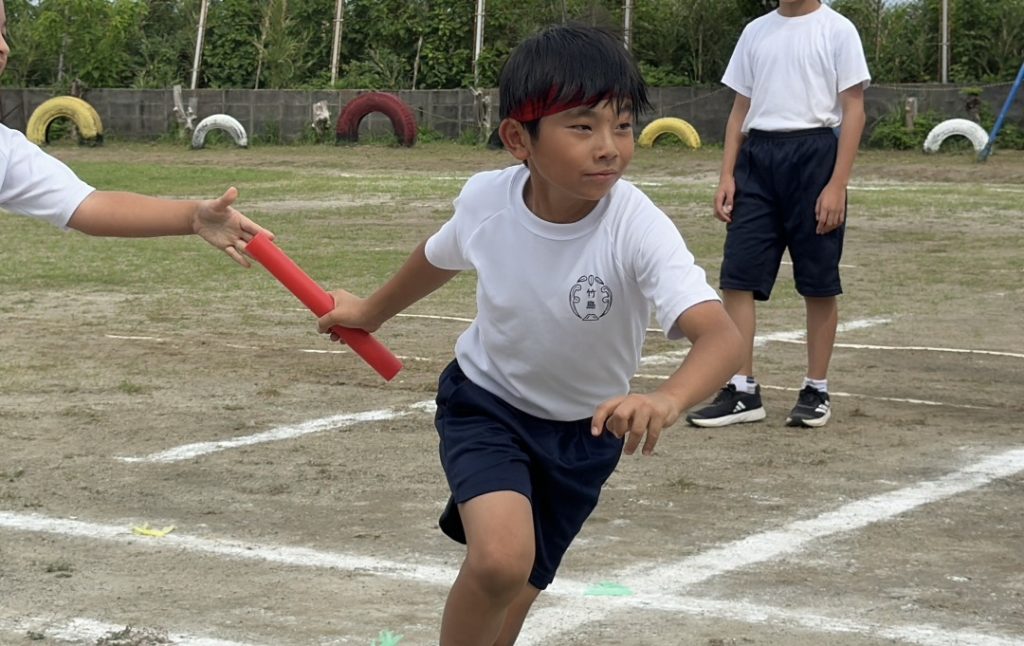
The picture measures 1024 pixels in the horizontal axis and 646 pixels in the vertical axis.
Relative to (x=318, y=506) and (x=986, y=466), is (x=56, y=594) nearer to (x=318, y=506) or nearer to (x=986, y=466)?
(x=318, y=506)

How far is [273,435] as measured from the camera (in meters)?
7.03

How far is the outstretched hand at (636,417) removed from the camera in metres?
3.11

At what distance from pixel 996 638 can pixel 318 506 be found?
7.90 ft

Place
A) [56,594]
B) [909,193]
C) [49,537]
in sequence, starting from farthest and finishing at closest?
1. [909,193]
2. [49,537]
3. [56,594]

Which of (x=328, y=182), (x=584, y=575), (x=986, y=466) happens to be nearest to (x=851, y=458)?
(x=986, y=466)

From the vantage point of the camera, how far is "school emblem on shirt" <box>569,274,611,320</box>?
371cm

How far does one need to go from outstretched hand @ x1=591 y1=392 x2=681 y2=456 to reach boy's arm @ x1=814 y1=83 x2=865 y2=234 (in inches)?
167

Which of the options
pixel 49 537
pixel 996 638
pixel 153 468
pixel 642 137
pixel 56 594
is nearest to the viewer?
pixel 996 638

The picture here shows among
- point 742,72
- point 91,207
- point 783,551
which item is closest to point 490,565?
point 91,207

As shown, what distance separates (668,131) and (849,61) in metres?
23.8

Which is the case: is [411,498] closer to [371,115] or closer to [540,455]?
[540,455]

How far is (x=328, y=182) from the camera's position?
76.0 ft

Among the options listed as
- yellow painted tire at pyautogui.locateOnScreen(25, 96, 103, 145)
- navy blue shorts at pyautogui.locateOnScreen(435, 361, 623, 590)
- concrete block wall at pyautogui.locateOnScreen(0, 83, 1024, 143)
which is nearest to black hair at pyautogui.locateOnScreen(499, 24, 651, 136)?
navy blue shorts at pyautogui.locateOnScreen(435, 361, 623, 590)

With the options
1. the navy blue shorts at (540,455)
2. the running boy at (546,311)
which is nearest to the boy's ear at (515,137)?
the running boy at (546,311)
